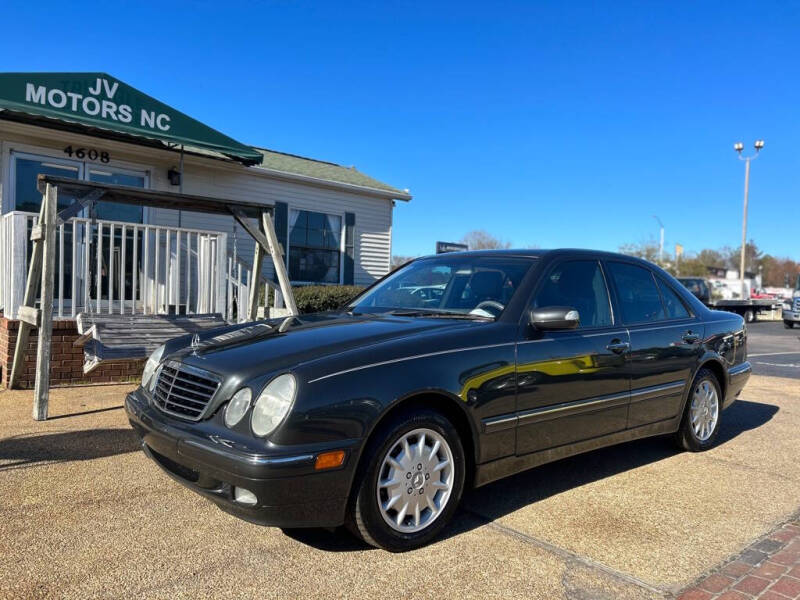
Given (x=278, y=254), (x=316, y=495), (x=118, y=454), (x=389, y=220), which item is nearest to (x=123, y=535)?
(x=316, y=495)

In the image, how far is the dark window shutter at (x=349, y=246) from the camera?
13102 mm

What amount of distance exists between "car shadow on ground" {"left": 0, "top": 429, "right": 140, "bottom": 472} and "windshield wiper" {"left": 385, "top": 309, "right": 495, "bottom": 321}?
2.27m

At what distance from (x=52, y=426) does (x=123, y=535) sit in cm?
251

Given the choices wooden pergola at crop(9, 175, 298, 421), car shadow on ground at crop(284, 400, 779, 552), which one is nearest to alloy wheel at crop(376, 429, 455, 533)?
car shadow on ground at crop(284, 400, 779, 552)

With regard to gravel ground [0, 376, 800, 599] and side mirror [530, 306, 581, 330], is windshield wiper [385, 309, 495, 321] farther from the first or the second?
gravel ground [0, 376, 800, 599]

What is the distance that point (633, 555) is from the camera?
3027 mm

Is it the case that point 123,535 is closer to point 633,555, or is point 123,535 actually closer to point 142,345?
point 633,555

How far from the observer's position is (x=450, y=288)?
416cm

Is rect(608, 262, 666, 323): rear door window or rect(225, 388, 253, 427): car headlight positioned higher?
rect(608, 262, 666, 323): rear door window

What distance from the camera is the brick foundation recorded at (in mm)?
6598

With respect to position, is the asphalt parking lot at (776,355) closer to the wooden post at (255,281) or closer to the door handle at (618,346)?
the door handle at (618,346)

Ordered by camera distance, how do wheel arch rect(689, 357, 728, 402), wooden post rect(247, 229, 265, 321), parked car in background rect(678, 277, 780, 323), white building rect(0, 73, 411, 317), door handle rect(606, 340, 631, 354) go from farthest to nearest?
parked car in background rect(678, 277, 780, 323)
white building rect(0, 73, 411, 317)
wooden post rect(247, 229, 265, 321)
wheel arch rect(689, 357, 728, 402)
door handle rect(606, 340, 631, 354)

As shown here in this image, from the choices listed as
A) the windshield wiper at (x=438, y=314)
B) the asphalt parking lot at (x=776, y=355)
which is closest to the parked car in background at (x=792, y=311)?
the asphalt parking lot at (x=776, y=355)

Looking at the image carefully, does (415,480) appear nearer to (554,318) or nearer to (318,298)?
(554,318)
